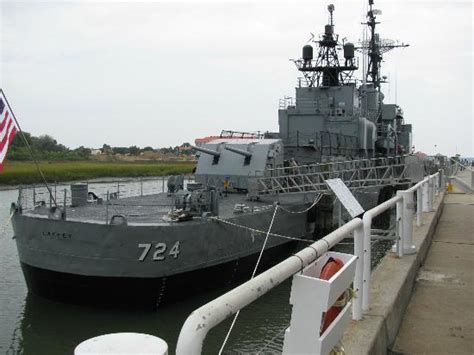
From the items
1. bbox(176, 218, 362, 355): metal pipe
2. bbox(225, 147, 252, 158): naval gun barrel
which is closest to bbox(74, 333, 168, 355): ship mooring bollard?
bbox(176, 218, 362, 355): metal pipe

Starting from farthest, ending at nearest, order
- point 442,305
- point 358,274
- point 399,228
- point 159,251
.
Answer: point 159,251
point 399,228
point 442,305
point 358,274

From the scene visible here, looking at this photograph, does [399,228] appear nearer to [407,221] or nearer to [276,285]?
[407,221]

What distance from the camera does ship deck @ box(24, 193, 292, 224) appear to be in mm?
11555

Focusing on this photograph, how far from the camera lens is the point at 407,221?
619cm

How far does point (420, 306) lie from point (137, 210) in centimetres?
940

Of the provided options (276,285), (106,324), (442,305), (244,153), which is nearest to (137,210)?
(106,324)

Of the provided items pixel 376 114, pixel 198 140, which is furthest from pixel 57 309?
pixel 376 114

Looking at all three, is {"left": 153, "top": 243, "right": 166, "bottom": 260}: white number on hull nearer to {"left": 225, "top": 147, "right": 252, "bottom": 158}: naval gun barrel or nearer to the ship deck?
the ship deck

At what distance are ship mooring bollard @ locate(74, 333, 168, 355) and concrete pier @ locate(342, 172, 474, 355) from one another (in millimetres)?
2023

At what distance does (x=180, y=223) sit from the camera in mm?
11016

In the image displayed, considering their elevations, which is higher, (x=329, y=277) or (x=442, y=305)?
(x=329, y=277)

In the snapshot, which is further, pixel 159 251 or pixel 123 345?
pixel 159 251

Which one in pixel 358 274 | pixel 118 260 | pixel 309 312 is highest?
pixel 309 312

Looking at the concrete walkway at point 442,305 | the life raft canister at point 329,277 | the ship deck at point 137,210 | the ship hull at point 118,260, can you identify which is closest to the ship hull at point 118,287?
the ship hull at point 118,260
